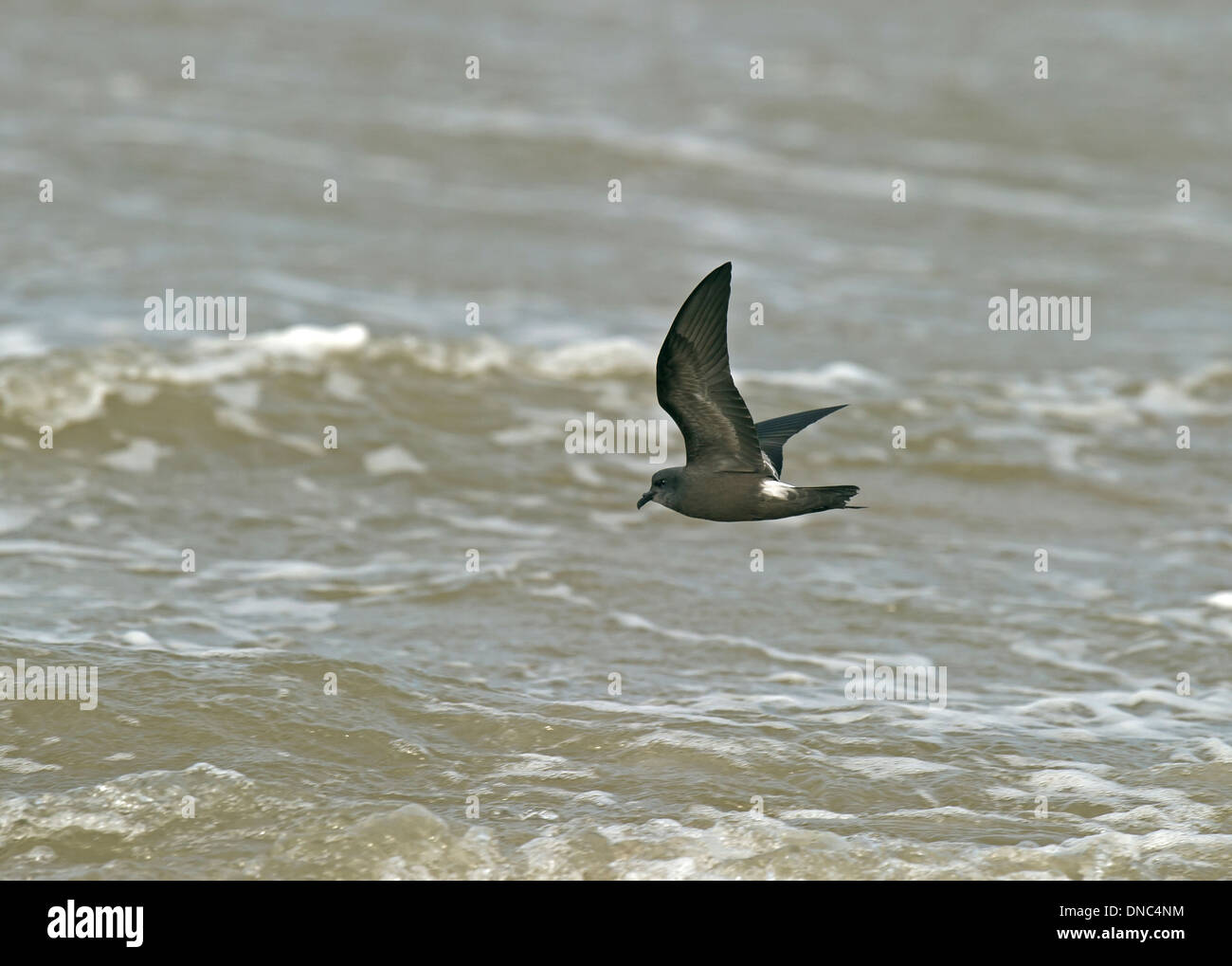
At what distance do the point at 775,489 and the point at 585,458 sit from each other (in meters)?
4.57

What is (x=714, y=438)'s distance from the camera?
20.5 feet

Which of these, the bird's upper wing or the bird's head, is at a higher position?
the bird's upper wing

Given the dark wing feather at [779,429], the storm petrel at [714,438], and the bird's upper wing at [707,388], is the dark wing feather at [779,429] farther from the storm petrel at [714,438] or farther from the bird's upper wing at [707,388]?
the bird's upper wing at [707,388]

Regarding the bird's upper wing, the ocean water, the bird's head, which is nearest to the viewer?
the bird's upper wing

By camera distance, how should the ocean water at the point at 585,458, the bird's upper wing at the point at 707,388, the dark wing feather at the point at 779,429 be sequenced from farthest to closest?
the dark wing feather at the point at 779,429, the ocean water at the point at 585,458, the bird's upper wing at the point at 707,388

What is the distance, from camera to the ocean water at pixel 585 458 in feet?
20.3

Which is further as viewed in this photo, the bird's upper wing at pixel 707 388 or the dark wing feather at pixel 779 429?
the dark wing feather at pixel 779 429

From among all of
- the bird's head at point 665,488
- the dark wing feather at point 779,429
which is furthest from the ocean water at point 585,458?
the dark wing feather at point 779,429

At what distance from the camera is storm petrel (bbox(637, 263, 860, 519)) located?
587 centimetres

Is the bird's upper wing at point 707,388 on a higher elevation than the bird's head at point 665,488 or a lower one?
higher

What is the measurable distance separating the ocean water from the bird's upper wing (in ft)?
4.39

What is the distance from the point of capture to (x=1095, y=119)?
2020 centimetres

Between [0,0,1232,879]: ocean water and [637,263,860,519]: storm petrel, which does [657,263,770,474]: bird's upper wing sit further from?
[0,0,1232,879]: ocean water

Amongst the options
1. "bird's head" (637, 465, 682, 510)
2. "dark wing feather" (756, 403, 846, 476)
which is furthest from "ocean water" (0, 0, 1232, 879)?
"dark wing feather" (756, 403, 846, 476)
